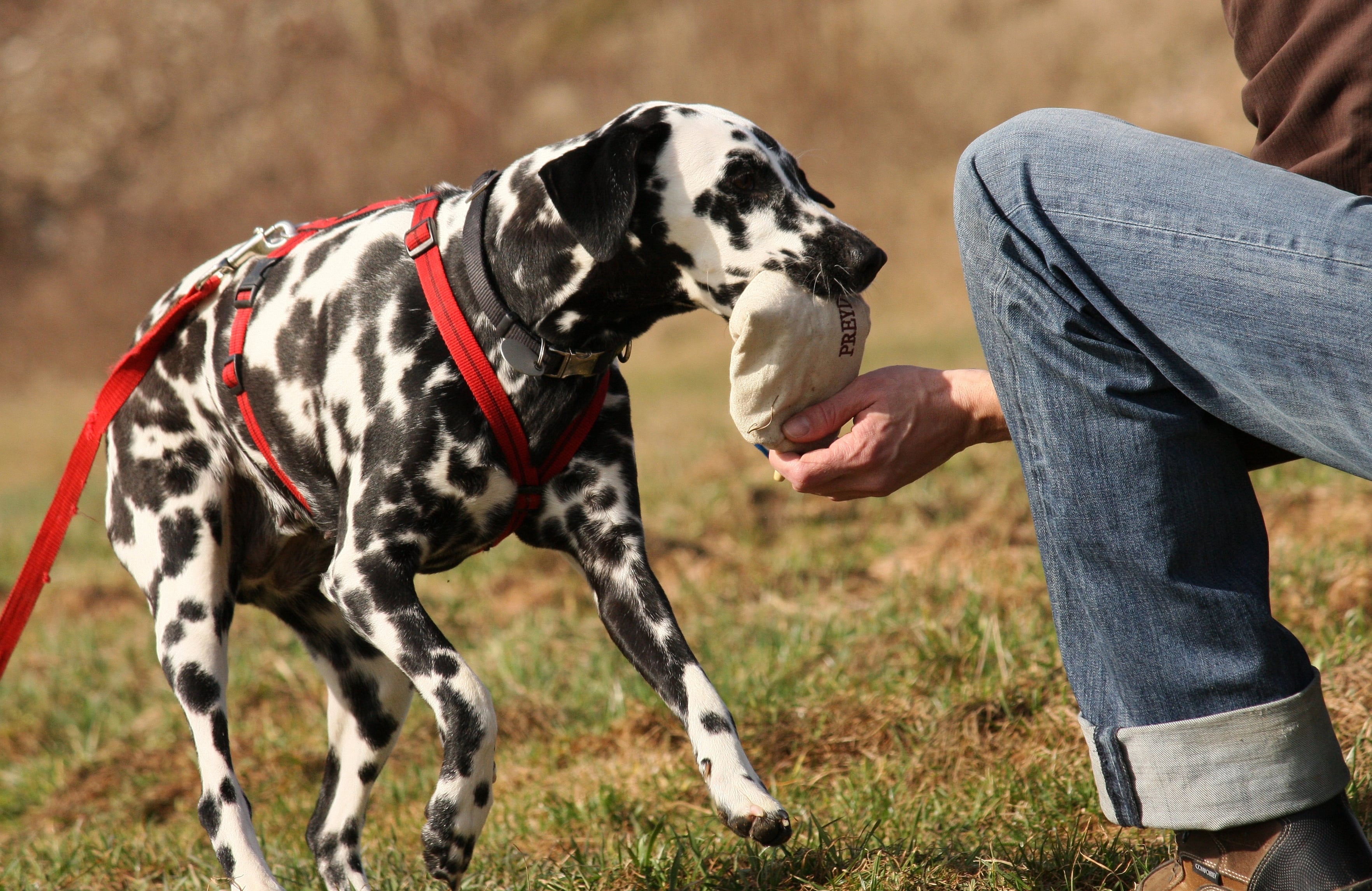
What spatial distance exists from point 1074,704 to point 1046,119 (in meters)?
1.55

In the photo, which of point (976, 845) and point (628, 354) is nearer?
point (976, 845)

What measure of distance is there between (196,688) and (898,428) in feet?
5.45

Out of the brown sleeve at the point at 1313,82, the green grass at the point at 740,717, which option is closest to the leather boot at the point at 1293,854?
the green grass at the point at 740,717

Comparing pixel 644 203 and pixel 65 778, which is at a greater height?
pixel 644 203

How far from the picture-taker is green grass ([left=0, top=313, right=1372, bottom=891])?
253cm

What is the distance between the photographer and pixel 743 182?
2422 millimetres

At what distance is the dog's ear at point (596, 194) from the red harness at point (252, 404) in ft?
1.04

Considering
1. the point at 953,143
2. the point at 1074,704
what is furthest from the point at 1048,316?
the point at 953,143

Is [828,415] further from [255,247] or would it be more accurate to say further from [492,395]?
[255,247]

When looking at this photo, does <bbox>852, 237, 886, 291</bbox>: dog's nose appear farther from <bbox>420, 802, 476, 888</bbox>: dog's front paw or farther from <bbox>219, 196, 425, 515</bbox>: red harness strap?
<bbox>420, 802, 476, 888</bbox>: dog's front paw

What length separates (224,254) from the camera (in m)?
3.25

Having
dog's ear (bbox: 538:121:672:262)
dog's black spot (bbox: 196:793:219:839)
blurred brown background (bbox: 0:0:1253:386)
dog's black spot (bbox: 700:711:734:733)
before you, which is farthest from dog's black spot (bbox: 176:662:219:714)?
blurred brown background (bbox: 0:0:1253:386)

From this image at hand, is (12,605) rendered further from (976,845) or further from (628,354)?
(976,845)

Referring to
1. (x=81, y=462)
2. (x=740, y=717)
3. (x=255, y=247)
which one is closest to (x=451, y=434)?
(x=255, y=247)
